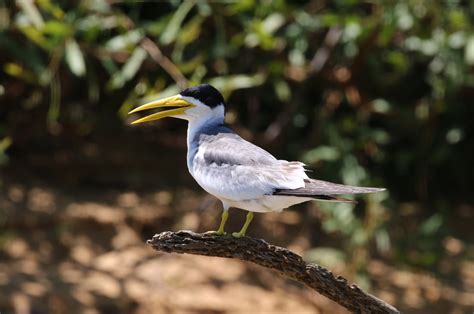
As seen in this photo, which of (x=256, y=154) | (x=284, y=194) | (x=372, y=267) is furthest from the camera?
(x=372, y=267)

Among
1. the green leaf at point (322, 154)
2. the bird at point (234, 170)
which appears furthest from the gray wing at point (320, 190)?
the green leaf at point (322, 154)

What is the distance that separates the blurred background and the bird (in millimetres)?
1602

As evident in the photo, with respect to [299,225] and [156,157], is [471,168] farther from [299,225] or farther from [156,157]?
[156,157]

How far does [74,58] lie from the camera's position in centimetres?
519

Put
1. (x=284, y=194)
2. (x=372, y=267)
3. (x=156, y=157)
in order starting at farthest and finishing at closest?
(x=156, y=157) → (x=372, y=267) → (x=284, y=194)

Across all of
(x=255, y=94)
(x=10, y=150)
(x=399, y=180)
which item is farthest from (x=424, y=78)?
(x=10, y=150)

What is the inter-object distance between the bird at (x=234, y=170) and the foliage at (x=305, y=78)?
1598 mm

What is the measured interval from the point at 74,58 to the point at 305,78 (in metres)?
1.58

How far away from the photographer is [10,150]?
620cm

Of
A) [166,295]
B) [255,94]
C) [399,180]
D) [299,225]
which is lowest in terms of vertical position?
[166,295]

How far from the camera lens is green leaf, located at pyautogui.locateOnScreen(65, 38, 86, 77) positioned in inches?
203

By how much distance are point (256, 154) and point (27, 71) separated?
2628 millimetres

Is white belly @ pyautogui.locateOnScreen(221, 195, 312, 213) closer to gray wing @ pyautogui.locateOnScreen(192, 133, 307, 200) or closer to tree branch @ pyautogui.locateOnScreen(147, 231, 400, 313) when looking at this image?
gray wing @ pyautogui.locateOnScreen(192, 133, 307, 200)

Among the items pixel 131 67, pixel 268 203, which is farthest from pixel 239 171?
pixel 131 67
